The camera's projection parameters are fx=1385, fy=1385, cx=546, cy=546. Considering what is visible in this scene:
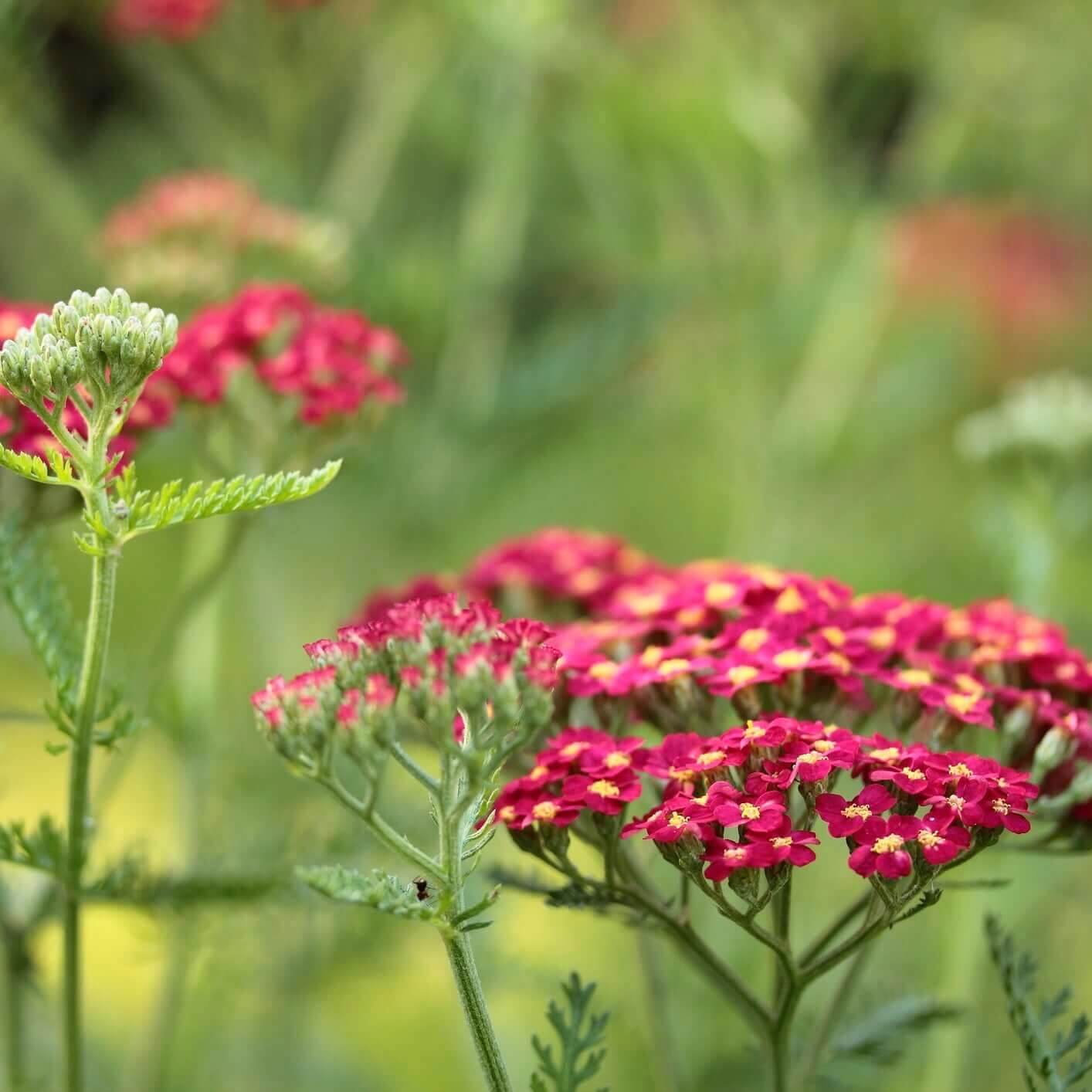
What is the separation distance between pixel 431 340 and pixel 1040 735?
113 centimetres

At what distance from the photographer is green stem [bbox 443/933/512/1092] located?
24.7 inches

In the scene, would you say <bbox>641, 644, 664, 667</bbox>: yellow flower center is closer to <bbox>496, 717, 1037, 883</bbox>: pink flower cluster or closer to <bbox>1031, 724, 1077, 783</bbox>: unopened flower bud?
<bbox>496, 717, 1037, 883</bbox>: pink flower cluster

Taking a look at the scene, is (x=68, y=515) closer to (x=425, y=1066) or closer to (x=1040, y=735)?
(x=1040, y=735)

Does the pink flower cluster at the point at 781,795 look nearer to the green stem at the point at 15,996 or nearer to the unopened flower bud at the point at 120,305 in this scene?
the unopened flower bud at the point at 120,305

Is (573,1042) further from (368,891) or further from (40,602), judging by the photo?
(40,602)

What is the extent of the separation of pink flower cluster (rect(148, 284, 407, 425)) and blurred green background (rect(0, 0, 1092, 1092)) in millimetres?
216

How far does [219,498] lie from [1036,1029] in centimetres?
A: 50

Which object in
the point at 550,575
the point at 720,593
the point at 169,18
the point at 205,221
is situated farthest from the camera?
the point at 169,18

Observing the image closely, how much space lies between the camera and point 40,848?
760mm

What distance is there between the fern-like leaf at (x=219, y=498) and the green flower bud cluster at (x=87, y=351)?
59 mm

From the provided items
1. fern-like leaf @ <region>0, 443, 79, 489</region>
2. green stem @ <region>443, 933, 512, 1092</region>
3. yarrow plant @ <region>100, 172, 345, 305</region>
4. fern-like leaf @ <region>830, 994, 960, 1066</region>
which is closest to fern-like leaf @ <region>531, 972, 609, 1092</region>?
green stem @ <region>443, 933, 512, 1092</region>

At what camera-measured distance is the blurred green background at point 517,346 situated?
1.44 m

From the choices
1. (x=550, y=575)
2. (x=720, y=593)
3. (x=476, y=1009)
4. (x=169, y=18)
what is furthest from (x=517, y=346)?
(x=476, y=1009)

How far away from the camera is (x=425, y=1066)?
193cm
